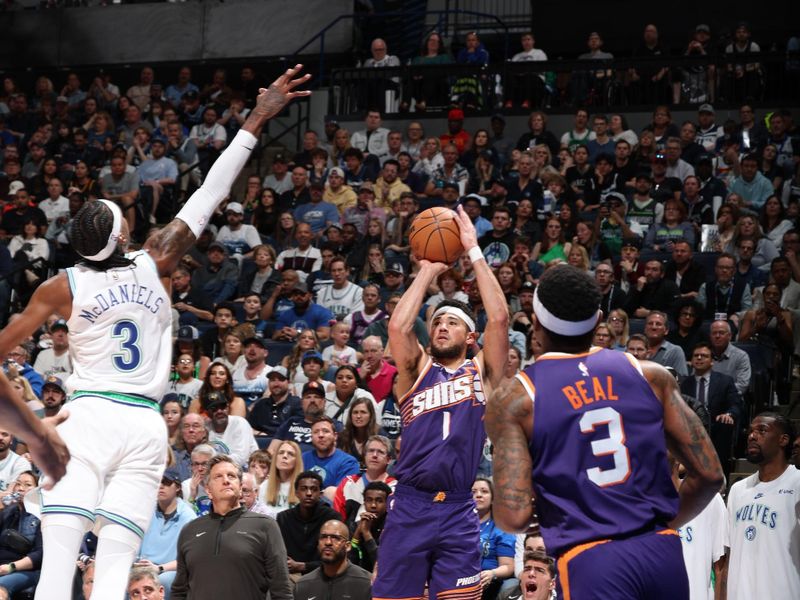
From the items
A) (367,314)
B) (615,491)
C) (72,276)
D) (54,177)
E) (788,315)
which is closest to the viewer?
(615,491)

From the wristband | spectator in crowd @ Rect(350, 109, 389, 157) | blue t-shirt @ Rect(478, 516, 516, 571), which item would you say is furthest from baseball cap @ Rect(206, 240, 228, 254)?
the wristband

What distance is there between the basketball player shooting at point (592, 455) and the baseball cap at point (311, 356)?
832 centimetres

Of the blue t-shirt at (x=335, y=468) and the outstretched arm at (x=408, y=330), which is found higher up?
the outstretched arm at (x=408, y=330)

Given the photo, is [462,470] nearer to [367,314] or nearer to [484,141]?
[367,314]

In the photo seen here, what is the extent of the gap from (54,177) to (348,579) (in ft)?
38.7

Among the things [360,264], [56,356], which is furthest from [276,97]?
[360,264]

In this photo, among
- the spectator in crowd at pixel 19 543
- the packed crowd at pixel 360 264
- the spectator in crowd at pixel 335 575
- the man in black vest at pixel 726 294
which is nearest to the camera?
the spectator in crowd at pixel 335 575

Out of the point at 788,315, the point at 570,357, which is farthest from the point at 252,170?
the point at 570,357

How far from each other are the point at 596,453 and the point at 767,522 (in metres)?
4.59

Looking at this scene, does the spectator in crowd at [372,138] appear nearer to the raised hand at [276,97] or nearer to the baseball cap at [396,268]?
the baseball cap at [396,268]

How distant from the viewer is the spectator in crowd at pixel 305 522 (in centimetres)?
977

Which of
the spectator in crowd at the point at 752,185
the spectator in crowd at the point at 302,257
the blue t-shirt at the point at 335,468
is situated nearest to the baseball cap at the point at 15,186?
the spectator in crowd at the point at 302,257

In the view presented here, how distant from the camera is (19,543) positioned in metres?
10.4

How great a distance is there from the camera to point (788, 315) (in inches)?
493
